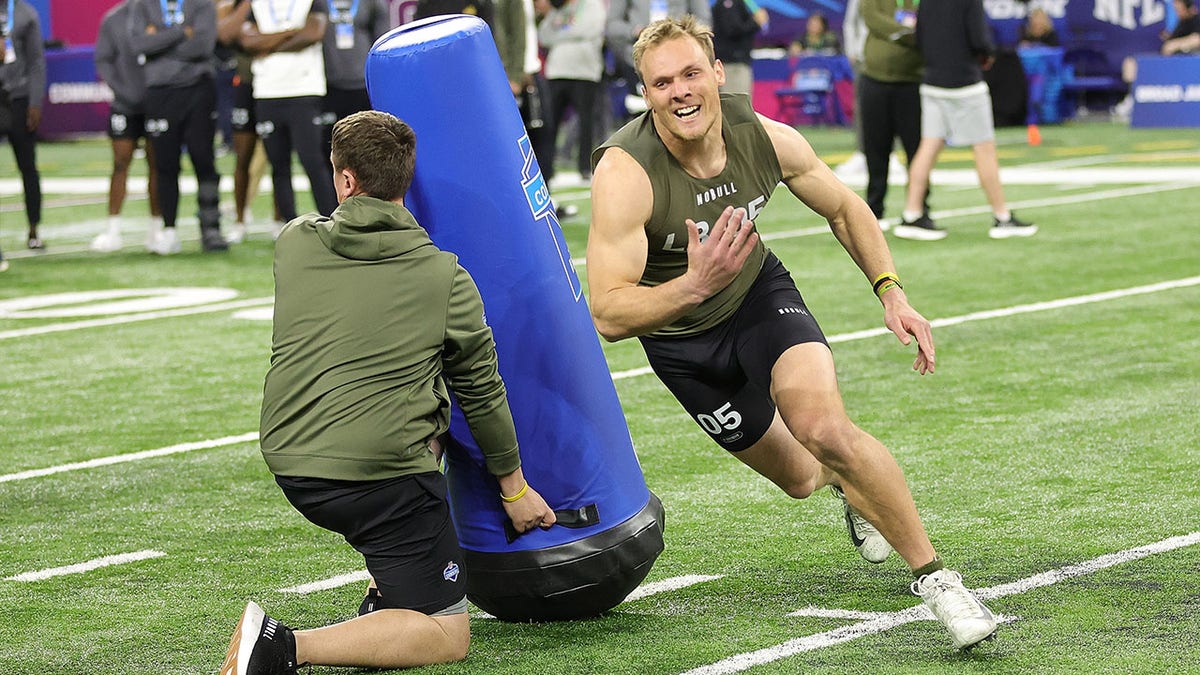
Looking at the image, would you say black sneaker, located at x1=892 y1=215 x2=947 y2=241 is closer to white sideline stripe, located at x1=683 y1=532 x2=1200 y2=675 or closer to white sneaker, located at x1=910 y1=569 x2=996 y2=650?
white sideline stripe, located at x1=683 y1=532 x2=1200 y2=675

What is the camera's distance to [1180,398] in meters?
7.39

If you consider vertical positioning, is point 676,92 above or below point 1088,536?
above

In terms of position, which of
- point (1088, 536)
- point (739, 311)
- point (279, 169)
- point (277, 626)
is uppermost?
point (739, 311)

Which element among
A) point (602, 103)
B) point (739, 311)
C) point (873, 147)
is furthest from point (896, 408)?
point (602, 103)

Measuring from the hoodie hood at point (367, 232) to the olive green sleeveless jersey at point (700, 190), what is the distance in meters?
0.75

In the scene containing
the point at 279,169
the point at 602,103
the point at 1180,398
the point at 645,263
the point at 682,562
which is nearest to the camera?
the point at 645,263

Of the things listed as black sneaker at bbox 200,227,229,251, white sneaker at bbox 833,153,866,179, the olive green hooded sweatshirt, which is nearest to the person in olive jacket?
the olive green hooded sweatshirt

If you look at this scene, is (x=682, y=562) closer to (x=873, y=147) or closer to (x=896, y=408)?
(x=896, y=408)

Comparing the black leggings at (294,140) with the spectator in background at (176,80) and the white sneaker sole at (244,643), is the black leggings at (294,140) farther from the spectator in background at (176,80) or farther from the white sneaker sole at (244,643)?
the white sneaker sole at (244,643)

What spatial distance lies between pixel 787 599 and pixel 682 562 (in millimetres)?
529

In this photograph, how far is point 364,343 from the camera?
4.27 meters

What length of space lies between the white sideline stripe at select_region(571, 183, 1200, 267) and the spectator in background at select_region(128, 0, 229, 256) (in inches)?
167

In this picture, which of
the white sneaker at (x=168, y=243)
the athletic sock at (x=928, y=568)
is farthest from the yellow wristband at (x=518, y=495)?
the white sneaker at (x=168, y=243)

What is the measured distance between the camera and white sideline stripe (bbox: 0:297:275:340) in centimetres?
1030
